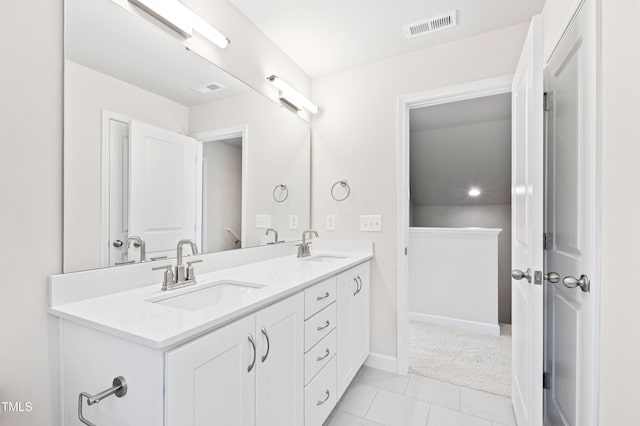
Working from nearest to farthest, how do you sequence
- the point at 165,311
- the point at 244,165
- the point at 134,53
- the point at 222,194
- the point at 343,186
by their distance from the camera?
the point at 165,311 < the point at 134,53 < the point at 222,194 < the point at 244,165 < the point at 343,186

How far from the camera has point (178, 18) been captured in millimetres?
1418

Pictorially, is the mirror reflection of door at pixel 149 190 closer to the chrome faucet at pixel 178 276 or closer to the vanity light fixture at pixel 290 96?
the chrome faucet at pixel 178 276

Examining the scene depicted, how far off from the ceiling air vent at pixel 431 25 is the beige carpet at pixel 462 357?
7.94 ft

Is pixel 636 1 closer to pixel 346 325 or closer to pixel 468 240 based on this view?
pixel 346 325

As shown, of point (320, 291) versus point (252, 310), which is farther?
point (320, 291)

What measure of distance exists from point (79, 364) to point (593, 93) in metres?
1.92

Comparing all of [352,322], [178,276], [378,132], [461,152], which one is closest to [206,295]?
[178,276]

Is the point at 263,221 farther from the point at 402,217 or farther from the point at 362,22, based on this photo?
the point at 362,22

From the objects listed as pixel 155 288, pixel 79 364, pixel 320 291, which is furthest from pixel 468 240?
pixel 79 364

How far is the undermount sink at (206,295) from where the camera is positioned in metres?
1.20

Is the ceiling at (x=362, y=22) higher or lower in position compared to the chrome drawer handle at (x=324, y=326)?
higher

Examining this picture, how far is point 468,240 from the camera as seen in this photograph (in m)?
3.10

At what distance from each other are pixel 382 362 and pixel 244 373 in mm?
1582

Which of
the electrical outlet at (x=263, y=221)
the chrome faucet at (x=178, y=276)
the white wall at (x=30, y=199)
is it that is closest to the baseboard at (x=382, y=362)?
the electrical outlet at (x=263, y=221)
